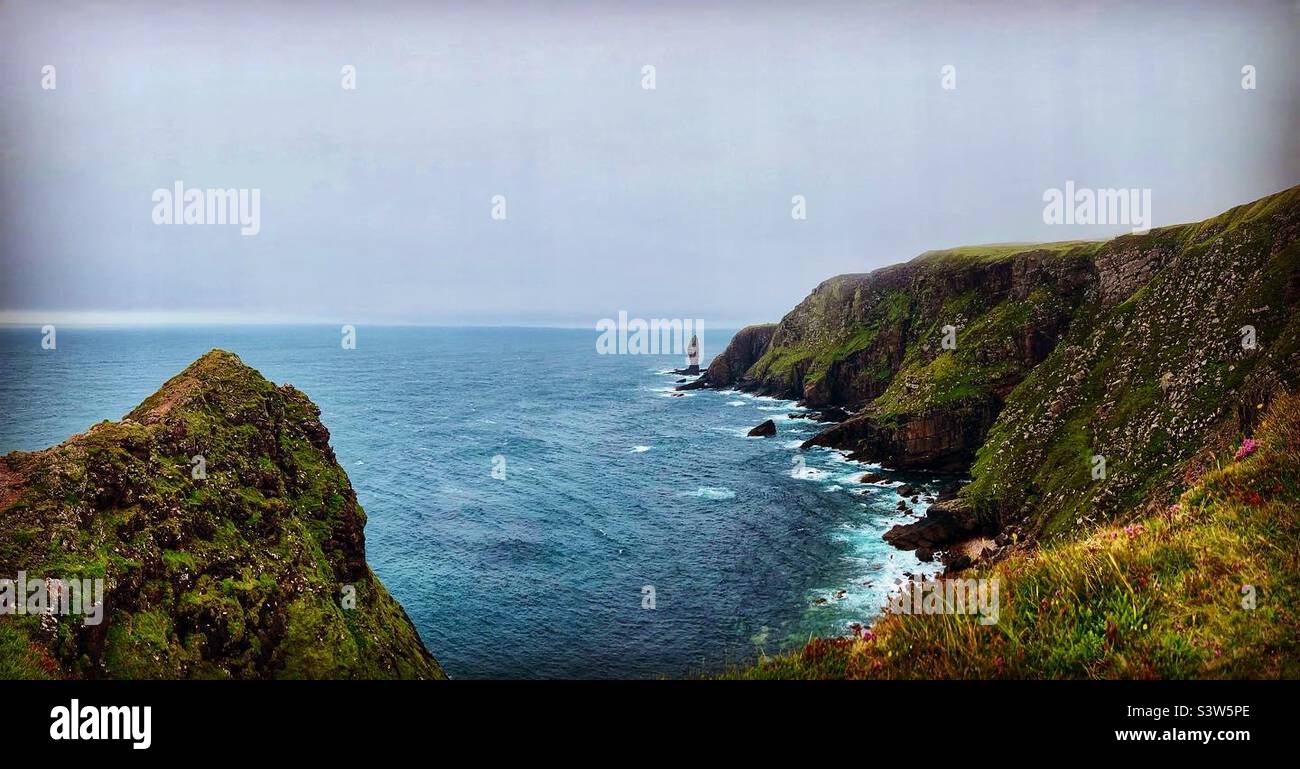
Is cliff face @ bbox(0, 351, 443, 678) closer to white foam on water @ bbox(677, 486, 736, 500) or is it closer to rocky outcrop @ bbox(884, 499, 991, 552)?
rocky outcrop @ bbox(884, 499, 991, 552)

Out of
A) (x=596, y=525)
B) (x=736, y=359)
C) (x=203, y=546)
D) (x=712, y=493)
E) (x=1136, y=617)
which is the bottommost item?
(x=596, y=525)

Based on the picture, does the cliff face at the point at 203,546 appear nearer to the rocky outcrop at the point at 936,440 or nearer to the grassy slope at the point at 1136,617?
the grassy slope at the point at 1136,617

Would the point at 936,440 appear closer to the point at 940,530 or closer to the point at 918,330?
the point at 940,530

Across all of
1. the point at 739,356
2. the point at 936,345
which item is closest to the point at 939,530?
the point at 936,345

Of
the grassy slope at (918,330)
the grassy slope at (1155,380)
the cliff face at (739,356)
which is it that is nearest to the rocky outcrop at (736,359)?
the cliff face at (739,356)

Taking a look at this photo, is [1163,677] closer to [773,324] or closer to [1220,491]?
[1220,491]

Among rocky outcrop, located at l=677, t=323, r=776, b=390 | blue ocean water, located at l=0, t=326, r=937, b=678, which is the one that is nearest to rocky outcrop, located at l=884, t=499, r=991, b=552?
blue ocean water, located at l=0, t=326, r=937, b=678

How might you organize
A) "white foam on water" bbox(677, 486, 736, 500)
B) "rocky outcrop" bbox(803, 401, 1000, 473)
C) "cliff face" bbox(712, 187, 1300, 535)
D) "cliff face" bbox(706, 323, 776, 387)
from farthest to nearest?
"cliff face" bbox(706, 323, 776, 387)
"rocky outcrop" bbox(803, 401, 1000, 473)
"white foam on water" bbox(677, 486, 736, 500)
"cliff face" bbox(712, 187, 1300, 535)
